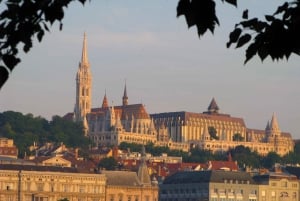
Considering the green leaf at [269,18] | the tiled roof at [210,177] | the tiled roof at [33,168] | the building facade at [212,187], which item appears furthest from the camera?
the tiled roof at [210,177]

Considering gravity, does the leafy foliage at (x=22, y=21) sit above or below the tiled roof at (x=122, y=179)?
below

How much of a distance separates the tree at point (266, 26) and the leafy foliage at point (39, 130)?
17770 cm

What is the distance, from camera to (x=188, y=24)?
7.15 m

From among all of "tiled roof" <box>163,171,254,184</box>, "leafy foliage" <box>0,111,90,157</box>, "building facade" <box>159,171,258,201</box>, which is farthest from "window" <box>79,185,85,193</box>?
"leafy foliage" <box>0,111,90,157</box>

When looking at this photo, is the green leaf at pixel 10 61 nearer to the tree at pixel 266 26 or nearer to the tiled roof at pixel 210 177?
the tree at pixel 266 26

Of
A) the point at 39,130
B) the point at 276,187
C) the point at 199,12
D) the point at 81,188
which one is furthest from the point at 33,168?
the point at 199,12

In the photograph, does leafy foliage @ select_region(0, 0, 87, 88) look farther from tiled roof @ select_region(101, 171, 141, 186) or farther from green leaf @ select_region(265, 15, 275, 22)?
tiled roof @ select_region(101, 171, 141, 186)

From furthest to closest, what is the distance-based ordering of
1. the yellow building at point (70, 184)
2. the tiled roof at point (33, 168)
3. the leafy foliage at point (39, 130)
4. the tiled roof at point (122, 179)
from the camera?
the leafy foliage at point (39, 130), the tiled roof at point (122, 179), the tiled roof at point (33, 168), the yellow building at point (70, 184)

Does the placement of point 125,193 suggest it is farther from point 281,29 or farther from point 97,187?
point 281,29

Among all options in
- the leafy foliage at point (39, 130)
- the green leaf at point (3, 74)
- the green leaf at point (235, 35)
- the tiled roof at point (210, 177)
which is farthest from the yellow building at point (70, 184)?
the green leaf at point (3, 74)

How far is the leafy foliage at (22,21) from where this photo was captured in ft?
23.4

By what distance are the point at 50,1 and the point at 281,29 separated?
4.06ft

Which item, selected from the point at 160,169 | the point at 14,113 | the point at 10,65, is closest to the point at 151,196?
the point at 160,169

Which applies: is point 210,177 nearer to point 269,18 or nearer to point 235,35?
point 235,35
